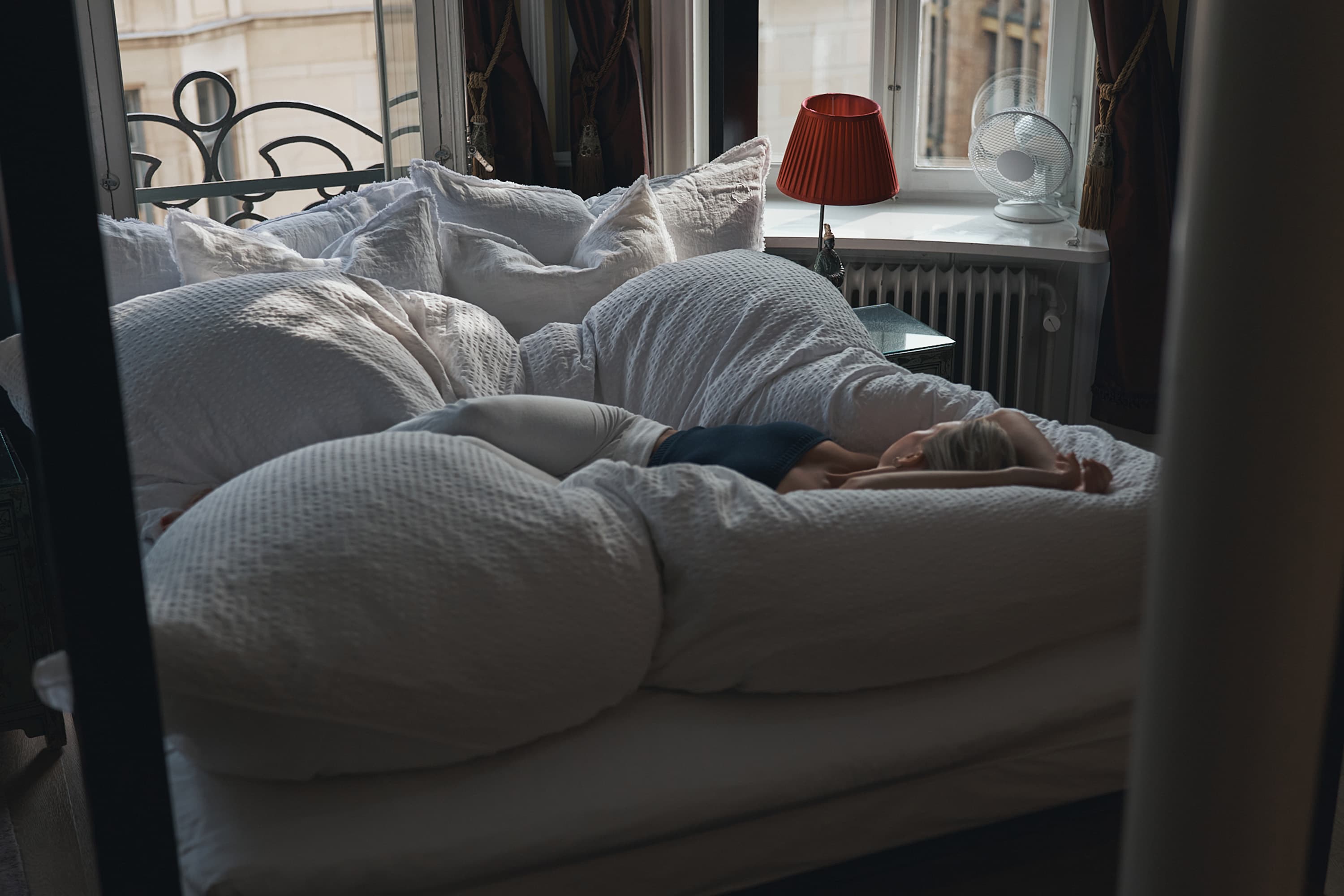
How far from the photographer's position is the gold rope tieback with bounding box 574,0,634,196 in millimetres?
3078

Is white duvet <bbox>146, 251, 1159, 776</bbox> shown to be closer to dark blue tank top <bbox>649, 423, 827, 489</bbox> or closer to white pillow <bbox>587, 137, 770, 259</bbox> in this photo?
Result: dark blue tank top <bbox>649, 423, 827, 489</bbox>

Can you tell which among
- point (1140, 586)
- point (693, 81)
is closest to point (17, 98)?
point (1140, 586)

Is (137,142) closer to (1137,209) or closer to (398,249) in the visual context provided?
(398,249)

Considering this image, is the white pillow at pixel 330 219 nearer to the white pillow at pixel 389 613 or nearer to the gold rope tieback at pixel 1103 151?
the white pillow at pixel 389 613

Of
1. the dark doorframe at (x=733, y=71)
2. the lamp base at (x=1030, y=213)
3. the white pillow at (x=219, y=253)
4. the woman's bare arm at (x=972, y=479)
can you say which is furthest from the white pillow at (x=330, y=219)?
the lamp base at (x=1030, y=213)

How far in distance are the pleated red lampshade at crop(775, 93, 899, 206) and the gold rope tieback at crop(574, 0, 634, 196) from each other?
569 millimetres

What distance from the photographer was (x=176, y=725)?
1084mm

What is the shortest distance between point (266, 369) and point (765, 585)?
954mm

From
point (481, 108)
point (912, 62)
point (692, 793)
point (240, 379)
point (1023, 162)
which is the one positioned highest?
point (912, 62)

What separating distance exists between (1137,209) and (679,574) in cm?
222

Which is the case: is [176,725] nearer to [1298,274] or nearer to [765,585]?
[765,585]

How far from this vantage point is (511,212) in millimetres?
2561

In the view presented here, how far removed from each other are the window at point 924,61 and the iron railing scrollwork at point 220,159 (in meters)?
1.10

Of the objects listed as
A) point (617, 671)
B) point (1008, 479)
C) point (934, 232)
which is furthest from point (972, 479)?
point (934, 232)
